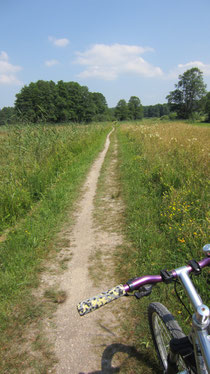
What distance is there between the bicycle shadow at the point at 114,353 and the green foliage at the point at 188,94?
2621 inches

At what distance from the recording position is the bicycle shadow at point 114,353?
212 cm

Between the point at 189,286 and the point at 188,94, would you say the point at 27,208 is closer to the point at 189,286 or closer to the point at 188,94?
the point at 189,286

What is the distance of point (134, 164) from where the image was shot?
9070mm

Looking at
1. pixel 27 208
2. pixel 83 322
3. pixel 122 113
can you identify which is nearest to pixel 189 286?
pixel 83 322

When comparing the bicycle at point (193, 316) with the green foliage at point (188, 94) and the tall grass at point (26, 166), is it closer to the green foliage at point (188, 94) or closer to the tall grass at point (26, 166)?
the tall grass at point (26, 166)

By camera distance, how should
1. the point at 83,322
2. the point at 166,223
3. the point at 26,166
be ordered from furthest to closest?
the point at 26,166
the point at 166,223
the point at 83,322

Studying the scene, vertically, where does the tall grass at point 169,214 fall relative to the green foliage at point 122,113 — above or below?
below

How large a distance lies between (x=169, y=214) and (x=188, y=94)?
232ft

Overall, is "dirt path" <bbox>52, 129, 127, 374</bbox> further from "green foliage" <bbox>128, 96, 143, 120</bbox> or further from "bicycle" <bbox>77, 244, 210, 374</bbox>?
"green foliage" <bbox>128, 96, 143, 120</bbox>

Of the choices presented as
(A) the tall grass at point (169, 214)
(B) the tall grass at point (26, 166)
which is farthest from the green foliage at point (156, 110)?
(A) the tall grass at point (169, 214)

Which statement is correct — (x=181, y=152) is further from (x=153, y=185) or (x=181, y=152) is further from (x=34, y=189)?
(x=34, y=189)

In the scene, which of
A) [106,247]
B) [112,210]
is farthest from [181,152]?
[106,247]

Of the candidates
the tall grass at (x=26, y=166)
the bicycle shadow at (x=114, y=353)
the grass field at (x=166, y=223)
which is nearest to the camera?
the bicycle shadow at (x=114, y=353)

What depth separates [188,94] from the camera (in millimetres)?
65062
